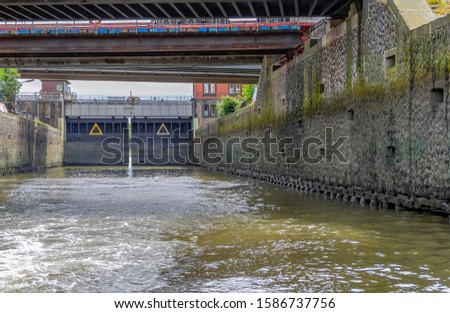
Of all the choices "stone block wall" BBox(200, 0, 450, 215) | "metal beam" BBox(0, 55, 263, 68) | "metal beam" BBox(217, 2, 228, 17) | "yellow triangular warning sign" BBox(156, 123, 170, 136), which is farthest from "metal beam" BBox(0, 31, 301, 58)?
"yellow triangular warning sign" BBox(156, 123, 170, 136)

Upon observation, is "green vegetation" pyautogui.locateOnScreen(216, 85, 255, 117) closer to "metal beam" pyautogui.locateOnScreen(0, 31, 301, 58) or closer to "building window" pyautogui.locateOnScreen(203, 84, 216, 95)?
"building window" pyautogui.locateOnScreen(203, 84, 216, 95)

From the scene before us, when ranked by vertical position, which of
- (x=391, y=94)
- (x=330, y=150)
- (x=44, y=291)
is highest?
(x=391, y=94)

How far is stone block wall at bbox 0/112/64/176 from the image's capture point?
5428cm

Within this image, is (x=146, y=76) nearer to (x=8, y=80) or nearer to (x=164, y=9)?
(x=8, y=80)

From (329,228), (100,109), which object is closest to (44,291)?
(329,228)

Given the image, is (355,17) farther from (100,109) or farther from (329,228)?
(100,109)

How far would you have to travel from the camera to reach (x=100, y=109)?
86188 mm

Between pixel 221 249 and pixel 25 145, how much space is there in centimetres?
5372

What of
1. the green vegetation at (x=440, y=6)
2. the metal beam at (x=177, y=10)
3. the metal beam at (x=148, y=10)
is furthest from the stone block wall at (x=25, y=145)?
the green vegetation at (x=440, y=6)

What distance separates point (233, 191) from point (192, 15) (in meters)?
8.54

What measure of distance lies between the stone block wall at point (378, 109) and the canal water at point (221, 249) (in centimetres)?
124

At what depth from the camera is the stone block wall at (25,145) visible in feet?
178

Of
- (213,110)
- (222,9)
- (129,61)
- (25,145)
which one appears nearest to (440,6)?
(222,9)

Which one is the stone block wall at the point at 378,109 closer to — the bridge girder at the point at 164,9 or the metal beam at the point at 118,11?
the bridge girder at the point at 164,9
